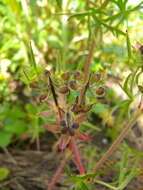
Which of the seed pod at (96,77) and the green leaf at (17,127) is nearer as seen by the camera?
the seed pod at (96,77)

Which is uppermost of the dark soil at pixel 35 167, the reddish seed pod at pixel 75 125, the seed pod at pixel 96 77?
the seed pod at pixel 96 77

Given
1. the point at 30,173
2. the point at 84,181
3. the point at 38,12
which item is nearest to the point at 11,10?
the point at 38,12

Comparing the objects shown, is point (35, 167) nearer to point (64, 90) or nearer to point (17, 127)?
point (17, 127)

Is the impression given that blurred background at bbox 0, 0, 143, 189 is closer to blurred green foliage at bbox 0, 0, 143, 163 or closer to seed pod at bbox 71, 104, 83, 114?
blurred green foliage at bbox 0, 0, 143, 163

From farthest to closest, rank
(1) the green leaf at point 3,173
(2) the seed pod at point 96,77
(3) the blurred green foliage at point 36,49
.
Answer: (3) the blurred green foliage at point 36,49 → (1) the green leaf at point 3,173 → (2) the seed pod at point 96,77

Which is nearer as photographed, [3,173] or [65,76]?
[65,76]

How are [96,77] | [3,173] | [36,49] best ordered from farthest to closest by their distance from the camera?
[36,49]
[3,173]
[96,77]

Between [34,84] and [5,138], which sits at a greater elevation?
[34,84]

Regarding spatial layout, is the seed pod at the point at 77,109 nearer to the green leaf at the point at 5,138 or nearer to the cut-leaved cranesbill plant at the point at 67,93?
the cut-leaved cranesbill plant at the point at 67,93

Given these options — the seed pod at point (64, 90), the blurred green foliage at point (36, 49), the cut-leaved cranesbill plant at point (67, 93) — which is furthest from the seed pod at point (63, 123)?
the blurred green foliage at point (36, 49)

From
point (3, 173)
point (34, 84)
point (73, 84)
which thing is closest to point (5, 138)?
point (3, 173)

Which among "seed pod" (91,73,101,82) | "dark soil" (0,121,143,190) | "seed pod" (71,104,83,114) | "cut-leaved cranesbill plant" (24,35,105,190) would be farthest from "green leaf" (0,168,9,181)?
"seed pod" (91,73,101,82)

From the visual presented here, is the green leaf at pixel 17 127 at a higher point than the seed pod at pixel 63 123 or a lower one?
lower
